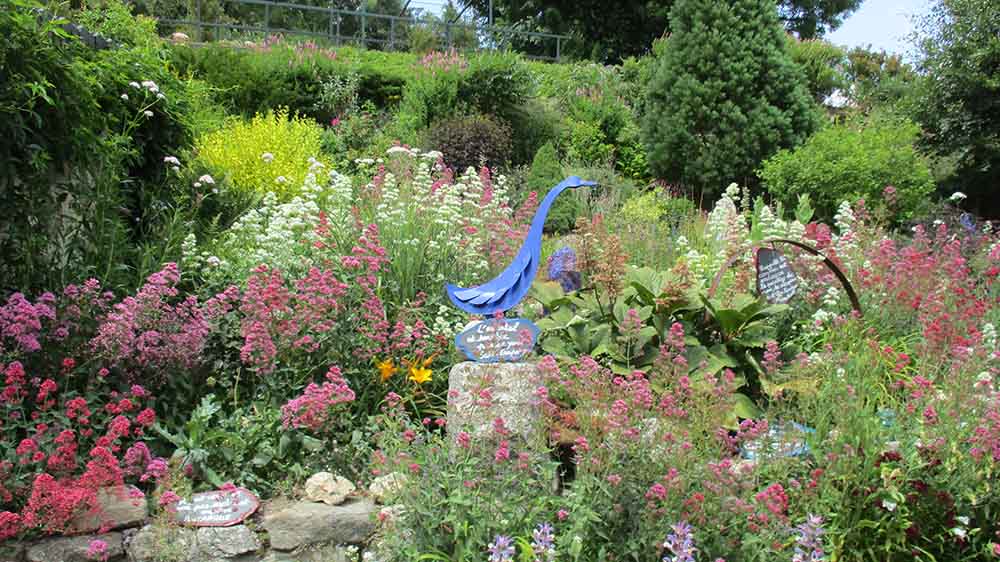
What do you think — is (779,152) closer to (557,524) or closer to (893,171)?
(893,171)

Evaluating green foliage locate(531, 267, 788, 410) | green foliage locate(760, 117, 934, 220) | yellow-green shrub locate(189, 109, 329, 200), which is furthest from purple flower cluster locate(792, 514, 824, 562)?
green foliage locate(760, 117, 934, 220)

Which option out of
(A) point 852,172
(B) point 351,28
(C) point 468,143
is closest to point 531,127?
(C) point 468,143

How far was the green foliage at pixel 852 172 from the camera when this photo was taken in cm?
823

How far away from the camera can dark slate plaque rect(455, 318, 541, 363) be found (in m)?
3.41

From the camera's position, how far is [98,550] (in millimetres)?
2811

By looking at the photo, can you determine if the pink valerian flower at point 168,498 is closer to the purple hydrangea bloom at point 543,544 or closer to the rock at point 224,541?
the rock at point 224,541

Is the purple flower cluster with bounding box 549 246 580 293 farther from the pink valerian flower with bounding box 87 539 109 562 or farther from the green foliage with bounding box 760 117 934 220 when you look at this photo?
the green foliage with bounding box 760 117 934 220

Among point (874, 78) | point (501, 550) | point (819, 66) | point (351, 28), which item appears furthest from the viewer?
point (351, 28)

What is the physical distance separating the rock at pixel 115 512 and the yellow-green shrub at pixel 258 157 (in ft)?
12.1

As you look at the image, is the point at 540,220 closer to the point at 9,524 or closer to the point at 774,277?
the point at 774,277

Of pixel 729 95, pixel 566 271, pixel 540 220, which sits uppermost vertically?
→ pixel 729 95

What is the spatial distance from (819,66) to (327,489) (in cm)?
1649

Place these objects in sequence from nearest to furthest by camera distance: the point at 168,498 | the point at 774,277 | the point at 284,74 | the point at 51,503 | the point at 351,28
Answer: the point at 51,503 < the point at 168,498 < the point at 774,277 < the point at 284,74 < the point at 351,28

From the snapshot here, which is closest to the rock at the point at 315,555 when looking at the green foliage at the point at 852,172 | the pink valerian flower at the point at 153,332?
the pink valerian flower at the point at 153,332
